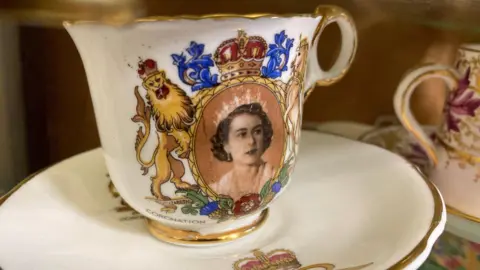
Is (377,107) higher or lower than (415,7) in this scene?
lower

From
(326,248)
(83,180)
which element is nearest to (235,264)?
(326,248)

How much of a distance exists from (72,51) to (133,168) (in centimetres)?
34

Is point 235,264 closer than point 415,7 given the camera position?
Yes

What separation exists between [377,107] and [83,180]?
375mm

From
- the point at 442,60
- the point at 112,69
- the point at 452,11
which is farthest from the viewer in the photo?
the point at 442,60

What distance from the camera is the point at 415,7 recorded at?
0.58m

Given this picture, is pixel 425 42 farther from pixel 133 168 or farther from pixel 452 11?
pixel 133 168

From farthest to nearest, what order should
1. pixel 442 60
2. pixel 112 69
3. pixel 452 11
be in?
pixel 442 60
pixel 452 11
pixel 112 69

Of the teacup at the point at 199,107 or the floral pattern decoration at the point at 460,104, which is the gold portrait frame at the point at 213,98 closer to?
the teacup at the point at 199,107

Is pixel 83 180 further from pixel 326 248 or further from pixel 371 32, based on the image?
pixel 371 32

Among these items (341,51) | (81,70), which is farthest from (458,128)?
(81,70)

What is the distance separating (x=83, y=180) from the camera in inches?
21.7

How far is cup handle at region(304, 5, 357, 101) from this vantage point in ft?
1.52

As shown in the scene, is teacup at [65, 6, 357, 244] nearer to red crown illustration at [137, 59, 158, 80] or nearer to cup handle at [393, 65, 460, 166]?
red crown illustration at [137, 59, 158, 80]
